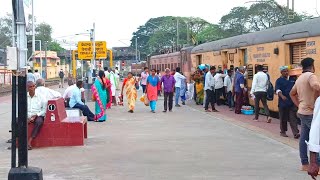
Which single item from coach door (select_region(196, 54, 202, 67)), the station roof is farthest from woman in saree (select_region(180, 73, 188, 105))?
coach door (select_region(196, 54, 202, 67))

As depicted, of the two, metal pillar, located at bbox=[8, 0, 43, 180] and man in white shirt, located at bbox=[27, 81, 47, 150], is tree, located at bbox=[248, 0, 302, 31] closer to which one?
man in white shirt, located at bbox=[27, 81, 47, 150]

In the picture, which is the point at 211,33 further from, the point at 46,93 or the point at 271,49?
the point at 46,93

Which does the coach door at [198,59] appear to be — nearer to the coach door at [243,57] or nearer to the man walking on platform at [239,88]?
the coach door at [243,57]

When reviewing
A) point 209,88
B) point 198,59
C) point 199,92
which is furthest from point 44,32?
point 209,88

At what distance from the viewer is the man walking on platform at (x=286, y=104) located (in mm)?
11695

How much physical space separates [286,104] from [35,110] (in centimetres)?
531

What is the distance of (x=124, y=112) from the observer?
19453 millimetres

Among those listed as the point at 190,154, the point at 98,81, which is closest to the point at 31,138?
the point at 190,154

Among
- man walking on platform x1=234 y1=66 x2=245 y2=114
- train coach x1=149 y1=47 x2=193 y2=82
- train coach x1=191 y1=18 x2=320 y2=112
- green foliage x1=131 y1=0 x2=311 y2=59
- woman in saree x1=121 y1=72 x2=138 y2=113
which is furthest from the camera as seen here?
green foliage x1=131 y1=0 x2=311 y2=59

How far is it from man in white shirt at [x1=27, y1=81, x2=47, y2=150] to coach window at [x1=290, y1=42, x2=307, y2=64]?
6816 millimetres

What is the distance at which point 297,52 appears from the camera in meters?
14.6

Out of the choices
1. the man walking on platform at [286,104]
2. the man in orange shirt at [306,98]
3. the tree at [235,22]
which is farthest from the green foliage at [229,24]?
the man in orange shirt at [306,98]

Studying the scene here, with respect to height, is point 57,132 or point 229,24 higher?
point 229,24

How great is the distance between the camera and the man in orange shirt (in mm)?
7945
